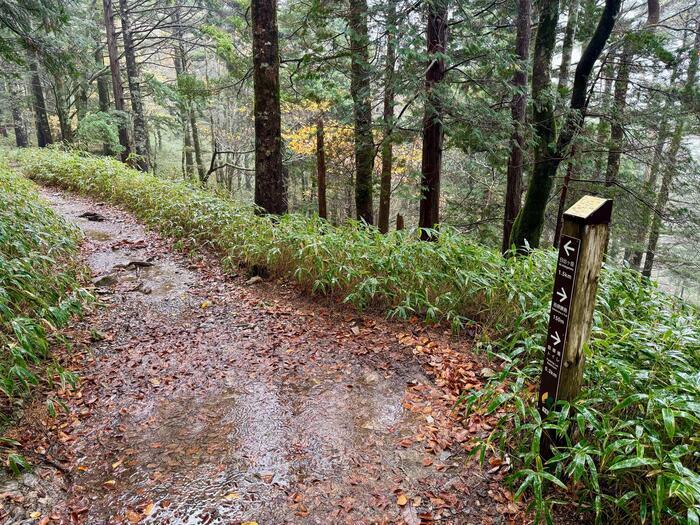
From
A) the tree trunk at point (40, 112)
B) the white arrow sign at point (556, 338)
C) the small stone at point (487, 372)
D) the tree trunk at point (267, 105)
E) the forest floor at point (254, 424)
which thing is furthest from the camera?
the tree trunk at point (40, 112)

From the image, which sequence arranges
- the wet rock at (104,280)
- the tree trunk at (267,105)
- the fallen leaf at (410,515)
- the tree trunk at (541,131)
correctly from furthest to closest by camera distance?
the tree trunk at (541,131) < the tree trunk at (267,105) < the wet rock at (104,280) < the fallen leaf at (410,515)

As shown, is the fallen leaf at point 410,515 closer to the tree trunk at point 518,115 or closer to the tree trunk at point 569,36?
the tree trunk at point 518,115

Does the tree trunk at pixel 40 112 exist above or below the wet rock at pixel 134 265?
above

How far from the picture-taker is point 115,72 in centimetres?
1471

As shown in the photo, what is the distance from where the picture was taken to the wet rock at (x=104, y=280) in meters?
5.79

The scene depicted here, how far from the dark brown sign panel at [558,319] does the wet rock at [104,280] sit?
19.6 feet

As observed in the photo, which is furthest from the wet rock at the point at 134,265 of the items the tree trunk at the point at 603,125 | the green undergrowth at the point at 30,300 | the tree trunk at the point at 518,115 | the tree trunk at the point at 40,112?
the tree trunk at the point at 40,112

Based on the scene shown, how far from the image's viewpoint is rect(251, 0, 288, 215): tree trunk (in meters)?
6.40

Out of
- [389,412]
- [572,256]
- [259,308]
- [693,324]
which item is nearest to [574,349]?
[572,256]

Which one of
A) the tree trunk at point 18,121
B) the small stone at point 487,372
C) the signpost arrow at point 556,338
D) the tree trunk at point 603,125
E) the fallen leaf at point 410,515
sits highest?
the tree trunk at point 18,121

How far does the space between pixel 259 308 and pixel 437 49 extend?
536 cm

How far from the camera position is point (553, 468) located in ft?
8.27

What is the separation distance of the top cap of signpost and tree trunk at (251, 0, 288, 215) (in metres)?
5.66

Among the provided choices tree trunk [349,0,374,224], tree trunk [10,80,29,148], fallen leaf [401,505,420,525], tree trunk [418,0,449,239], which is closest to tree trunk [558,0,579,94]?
tree trunk [418,0,449,239]
